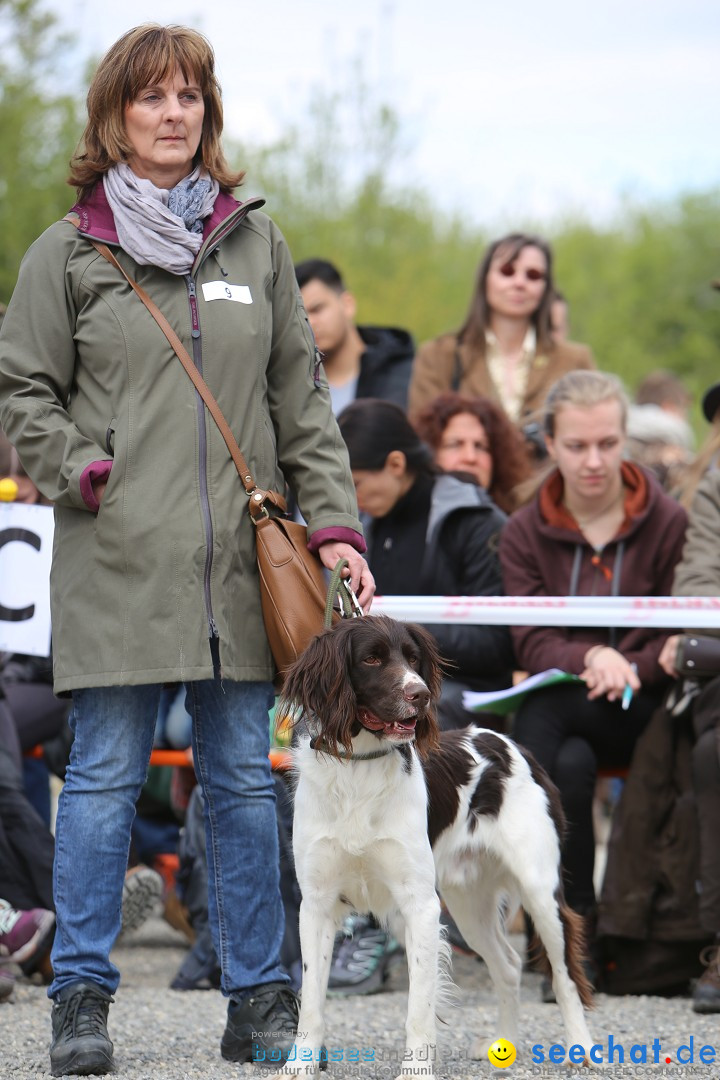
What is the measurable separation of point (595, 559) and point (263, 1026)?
2689 millimetres

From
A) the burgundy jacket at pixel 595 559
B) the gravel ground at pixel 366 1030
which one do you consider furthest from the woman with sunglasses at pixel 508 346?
the gravel ground at pixel 366 1030

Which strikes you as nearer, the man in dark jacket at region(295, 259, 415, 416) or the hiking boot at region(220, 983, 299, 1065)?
Answer: the hiking boot at region(220, 983, 299, 1065)

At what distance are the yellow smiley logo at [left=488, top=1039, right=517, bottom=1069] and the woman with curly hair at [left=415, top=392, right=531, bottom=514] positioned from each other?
338 cm

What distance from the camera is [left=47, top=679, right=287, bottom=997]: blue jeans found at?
416 centimetres

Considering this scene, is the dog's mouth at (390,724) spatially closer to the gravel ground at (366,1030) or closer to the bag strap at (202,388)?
the bag strap at (202,388)

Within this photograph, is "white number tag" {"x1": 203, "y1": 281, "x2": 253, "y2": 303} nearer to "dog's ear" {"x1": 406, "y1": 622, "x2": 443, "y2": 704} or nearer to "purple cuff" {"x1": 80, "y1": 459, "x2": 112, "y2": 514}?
"purple cuff" {"x1": 80, "y1": 459, "x2": 112, "y2": 514}

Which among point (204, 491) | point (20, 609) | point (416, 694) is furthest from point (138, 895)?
point (416, 694)

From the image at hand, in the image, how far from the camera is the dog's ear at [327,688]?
3920mm

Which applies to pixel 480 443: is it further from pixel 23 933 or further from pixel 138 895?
pixel 23 933

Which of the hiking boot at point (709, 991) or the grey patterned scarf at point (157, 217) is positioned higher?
the grey patterned scarf at point (157, 217)

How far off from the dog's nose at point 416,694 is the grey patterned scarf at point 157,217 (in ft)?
4.42

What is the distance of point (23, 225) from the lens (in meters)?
19.8

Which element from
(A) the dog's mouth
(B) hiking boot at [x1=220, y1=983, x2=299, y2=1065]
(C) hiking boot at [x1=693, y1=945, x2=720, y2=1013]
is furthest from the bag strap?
(C) hiking boot at [x1=693, y1=945, x2=720, y2=1013]

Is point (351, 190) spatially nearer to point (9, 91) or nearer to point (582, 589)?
point (9, 91)
